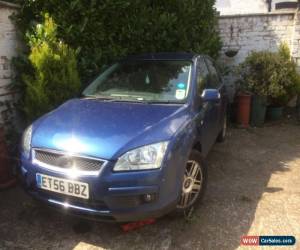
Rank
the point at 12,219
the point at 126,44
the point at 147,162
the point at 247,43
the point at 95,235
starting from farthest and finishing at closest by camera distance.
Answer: the point at 247,43, the point at 126,44, the point at 12,219, the point at 95,235, the point at 147,162

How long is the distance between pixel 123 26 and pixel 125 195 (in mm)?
3512

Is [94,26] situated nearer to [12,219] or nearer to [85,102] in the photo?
[85,102]

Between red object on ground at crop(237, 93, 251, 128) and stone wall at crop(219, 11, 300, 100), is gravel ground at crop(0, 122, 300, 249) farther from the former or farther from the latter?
stone wall at crop(219, 11, 300, 100)

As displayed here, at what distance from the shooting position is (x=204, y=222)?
315 cm

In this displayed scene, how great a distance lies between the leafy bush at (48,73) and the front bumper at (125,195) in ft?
5.99

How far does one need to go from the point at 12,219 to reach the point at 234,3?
10.5 m

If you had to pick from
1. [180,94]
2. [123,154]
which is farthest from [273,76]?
[123,154]

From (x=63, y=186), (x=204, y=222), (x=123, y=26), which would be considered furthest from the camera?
(x=123, y=26)

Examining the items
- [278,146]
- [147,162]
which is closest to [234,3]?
[278,146]

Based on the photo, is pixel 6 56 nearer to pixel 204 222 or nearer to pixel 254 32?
pixel 204 222

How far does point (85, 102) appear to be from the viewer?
360cm

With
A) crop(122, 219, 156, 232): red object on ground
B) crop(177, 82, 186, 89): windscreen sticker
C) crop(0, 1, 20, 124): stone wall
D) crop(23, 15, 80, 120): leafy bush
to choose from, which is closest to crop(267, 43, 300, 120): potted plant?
crop(177, 82, 186, 89): windscreen sticker

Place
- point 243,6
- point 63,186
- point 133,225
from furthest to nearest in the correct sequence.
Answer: point 243,6 < point 133,225 < point 63,186

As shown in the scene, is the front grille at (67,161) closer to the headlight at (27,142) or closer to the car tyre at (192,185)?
the headlight at (27,142)
